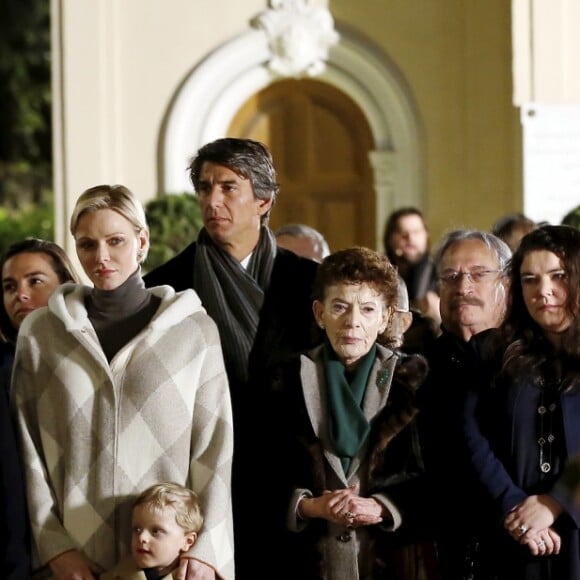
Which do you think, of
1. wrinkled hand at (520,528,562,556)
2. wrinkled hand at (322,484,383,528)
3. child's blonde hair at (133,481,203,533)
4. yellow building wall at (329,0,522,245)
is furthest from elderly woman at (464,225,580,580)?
yellow building wall at (329,0,522,245)

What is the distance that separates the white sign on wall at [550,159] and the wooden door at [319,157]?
1601 mm

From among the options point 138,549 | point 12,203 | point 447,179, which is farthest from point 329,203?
point 12,203

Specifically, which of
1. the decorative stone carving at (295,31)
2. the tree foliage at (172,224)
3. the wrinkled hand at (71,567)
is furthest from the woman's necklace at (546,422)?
the decorative stone carving at (295,31)

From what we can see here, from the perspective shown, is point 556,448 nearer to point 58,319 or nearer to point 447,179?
point 58,319

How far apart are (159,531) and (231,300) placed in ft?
2.90

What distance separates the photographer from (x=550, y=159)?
10617 mm

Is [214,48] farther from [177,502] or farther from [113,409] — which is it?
[177,502]

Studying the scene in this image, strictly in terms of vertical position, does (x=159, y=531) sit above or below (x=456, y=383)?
below

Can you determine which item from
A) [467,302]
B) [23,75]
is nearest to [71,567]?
[467,302]

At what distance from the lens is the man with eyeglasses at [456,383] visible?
434 cm

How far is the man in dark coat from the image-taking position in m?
4.50

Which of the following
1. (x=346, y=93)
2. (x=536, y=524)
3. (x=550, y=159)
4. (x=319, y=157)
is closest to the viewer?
(x=536, y=524)

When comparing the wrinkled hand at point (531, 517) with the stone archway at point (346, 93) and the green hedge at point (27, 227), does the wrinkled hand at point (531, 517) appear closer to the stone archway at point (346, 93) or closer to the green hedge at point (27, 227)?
the stone archway at point (346, 93)

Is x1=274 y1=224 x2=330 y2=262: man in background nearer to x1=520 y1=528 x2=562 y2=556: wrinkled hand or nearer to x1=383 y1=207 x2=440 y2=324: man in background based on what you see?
x1=383 y1=207 x2=440 y2=324: man in background
